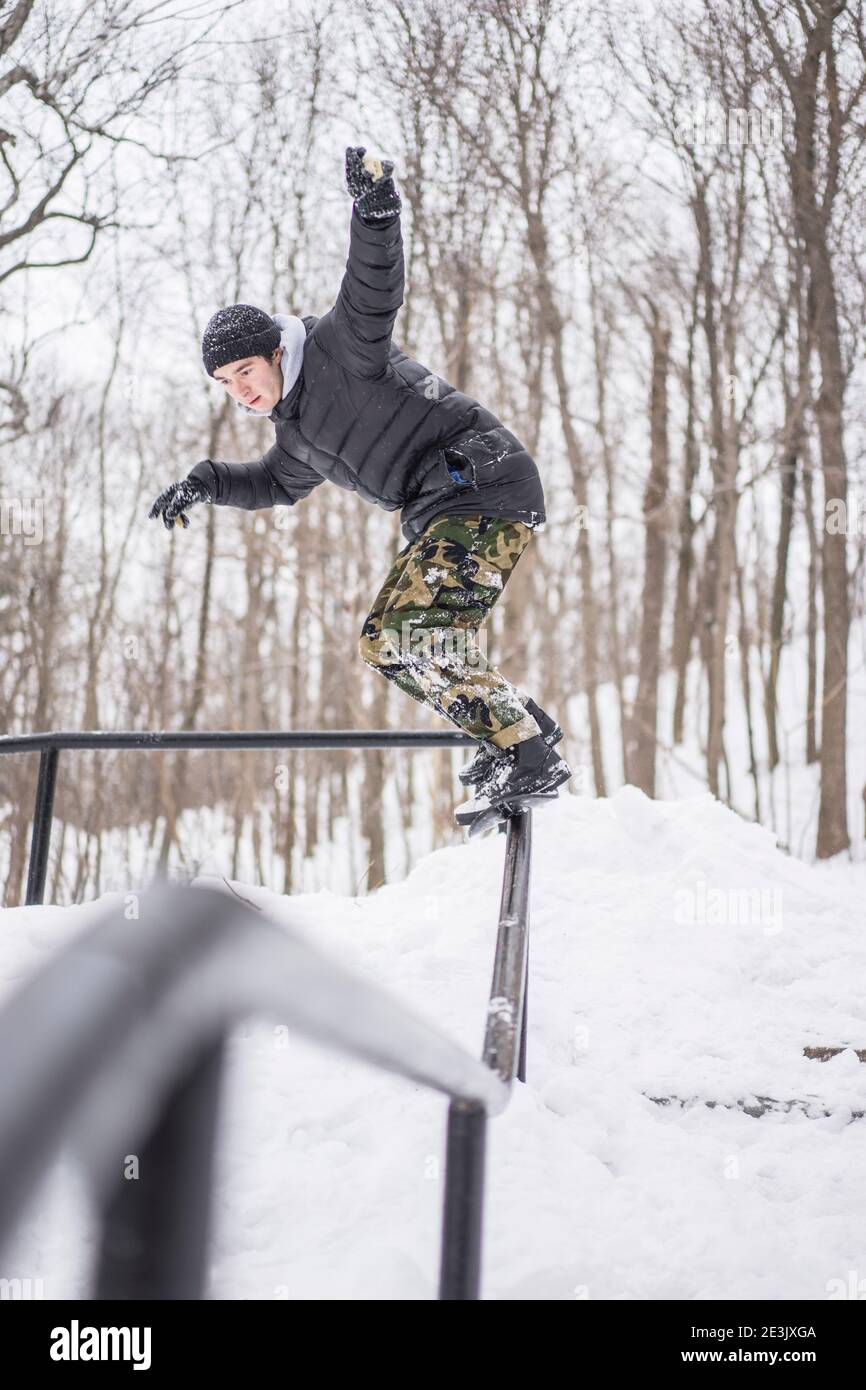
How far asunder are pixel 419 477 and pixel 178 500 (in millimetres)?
899

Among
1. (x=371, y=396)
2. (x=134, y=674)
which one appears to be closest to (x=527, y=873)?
(x=371, y=396)

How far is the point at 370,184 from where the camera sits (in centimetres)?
280

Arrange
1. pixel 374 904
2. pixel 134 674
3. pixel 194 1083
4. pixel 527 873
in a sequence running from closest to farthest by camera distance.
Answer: pixel 194 1083 < pixel 527 873 < pixel 374 904 < pixel 134 674

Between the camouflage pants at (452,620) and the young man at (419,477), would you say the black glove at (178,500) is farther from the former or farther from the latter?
the camouflage pants at (452,620)

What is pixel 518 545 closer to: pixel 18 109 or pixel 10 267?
pixel 18 109

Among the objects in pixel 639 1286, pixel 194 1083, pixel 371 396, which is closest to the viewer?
pixel 194 1083

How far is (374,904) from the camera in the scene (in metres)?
4.48

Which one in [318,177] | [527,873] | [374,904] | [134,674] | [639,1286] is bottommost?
[639,1286]

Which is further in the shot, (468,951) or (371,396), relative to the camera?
(468,951)

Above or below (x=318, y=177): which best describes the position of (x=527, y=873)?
below

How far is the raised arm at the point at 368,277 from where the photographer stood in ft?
9.24

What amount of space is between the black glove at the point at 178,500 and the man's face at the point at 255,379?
47 centimetres

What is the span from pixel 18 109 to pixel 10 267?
1597 millimetres

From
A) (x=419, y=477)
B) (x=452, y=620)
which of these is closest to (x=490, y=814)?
(x=452, y=620)
